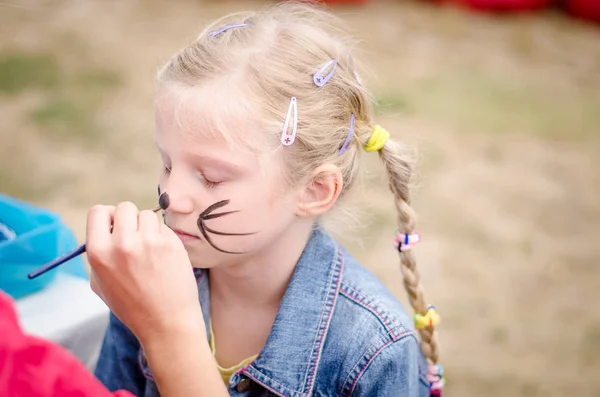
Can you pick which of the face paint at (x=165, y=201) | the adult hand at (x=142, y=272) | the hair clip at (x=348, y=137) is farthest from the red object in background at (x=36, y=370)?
the hair clip at (x=348, y=137)

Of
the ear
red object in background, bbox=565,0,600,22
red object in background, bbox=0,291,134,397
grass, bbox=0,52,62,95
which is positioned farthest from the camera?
red object in background, bbox=565,0,600,22

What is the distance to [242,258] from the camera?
A: 1396mm

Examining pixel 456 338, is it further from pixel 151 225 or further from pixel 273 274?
pixel 151 225

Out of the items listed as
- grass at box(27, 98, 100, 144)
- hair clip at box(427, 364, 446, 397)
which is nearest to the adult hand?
hair clip at box(427, 364, 446, 397)

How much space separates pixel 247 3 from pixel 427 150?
2.45 m

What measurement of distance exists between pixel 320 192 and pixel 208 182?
9.7 inches

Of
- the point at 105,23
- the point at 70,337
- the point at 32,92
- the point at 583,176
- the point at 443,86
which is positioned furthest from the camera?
the point at 105,23

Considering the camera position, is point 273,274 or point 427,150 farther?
point 427,150

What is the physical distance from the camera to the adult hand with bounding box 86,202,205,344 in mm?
1037

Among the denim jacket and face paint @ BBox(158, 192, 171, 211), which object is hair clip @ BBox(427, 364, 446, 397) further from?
face paint @ BBox(158, 192, 171, 211)

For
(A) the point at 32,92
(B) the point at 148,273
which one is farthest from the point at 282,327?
(A) the point at 32,92

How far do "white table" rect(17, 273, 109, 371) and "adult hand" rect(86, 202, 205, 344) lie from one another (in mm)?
471

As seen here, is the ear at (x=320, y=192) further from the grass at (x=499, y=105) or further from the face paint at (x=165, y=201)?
the grass at (x=499, y=105)

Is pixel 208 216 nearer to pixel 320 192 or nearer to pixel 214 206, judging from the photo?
pixel 214 206
